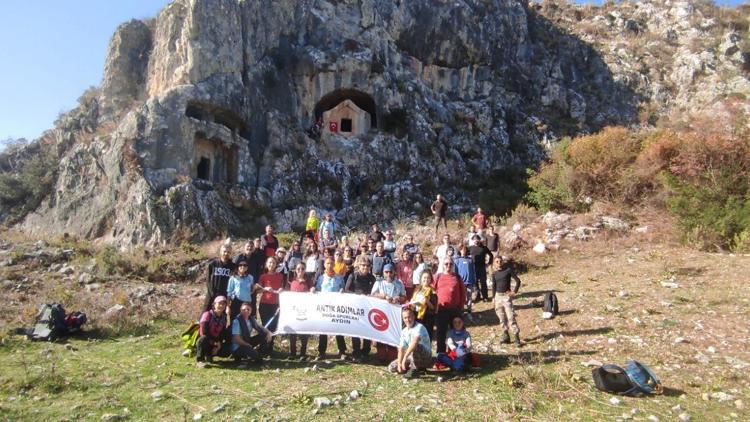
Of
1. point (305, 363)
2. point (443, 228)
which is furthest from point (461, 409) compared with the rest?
point (443, 228)

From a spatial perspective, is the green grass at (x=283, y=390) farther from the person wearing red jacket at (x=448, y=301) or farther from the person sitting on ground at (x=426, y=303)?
the person sitting on ground at (x=426, y=303)

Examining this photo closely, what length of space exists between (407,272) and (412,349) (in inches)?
144

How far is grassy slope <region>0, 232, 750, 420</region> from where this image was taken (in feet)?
18.1

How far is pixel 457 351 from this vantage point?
716cm

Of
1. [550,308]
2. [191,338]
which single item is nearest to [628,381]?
[550,308]

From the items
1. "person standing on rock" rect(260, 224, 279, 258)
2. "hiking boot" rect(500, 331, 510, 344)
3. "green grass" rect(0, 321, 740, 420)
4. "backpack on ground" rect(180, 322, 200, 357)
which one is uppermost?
"person standing on rock" rect(260, 224, 279, 258)

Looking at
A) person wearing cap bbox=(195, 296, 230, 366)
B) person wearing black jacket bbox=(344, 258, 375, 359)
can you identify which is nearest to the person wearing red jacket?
person wearing black jacket bbox=(344, 258, 375, 359)

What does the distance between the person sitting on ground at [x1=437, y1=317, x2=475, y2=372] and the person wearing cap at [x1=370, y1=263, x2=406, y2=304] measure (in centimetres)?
111

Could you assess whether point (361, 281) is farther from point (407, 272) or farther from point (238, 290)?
point (238, 290)

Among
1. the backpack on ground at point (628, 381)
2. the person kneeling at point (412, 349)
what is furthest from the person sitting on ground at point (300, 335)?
the backpack on ground at point (628, 381)

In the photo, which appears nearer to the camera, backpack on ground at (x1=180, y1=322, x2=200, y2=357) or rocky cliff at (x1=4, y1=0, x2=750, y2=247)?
backpack on ground at (x1=180, y1=322, x2=200, y2=357)

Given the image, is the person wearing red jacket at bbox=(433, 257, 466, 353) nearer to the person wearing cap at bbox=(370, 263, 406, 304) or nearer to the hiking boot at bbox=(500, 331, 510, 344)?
the person wearing cap at bbox=(370, 263, 406, 304)

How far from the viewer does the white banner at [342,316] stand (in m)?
Answer: 7.86

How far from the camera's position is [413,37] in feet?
132
